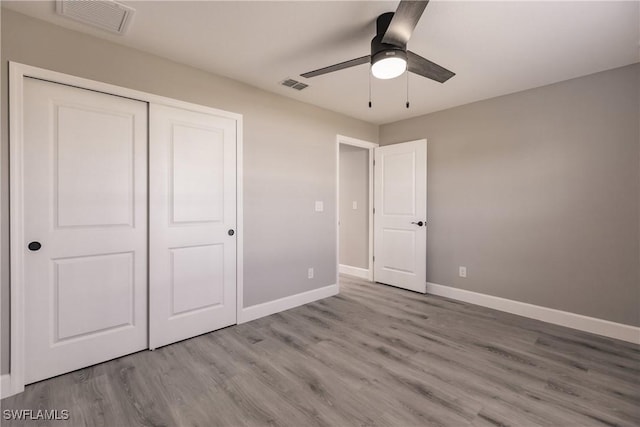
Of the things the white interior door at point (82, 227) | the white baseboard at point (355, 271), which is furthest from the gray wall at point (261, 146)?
the white baseboard at point (355, 271)

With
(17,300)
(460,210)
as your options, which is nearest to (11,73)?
(17,300)

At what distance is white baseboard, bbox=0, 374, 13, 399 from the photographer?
1.87 metres

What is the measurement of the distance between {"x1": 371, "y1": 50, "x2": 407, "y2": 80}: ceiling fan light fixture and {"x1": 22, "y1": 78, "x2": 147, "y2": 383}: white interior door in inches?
76.1

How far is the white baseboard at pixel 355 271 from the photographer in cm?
489

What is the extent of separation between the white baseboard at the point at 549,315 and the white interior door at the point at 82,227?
3534mm

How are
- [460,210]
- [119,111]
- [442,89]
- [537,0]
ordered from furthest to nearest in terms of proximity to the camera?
[460,210], [442,89], [119,111], [537,0]

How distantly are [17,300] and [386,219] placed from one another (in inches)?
156

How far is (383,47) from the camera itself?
6.22 ft

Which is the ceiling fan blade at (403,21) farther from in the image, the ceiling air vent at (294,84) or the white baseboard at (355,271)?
the white baseboard at (355,271)

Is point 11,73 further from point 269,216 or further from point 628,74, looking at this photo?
point 628,74

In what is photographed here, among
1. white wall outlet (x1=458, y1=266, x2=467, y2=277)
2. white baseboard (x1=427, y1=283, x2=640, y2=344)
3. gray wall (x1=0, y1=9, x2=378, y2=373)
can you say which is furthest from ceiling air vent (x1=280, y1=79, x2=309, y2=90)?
white baseboard (x1=427, y1=283, x2=640, y2=344)

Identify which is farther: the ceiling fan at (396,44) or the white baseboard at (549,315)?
the white baseboard at (549,315)

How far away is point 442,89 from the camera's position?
3.25 meters

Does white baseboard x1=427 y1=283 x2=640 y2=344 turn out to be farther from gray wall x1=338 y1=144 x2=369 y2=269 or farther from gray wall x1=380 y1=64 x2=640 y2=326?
gray wall x1=338 y1=144 x2=369 y2=269
